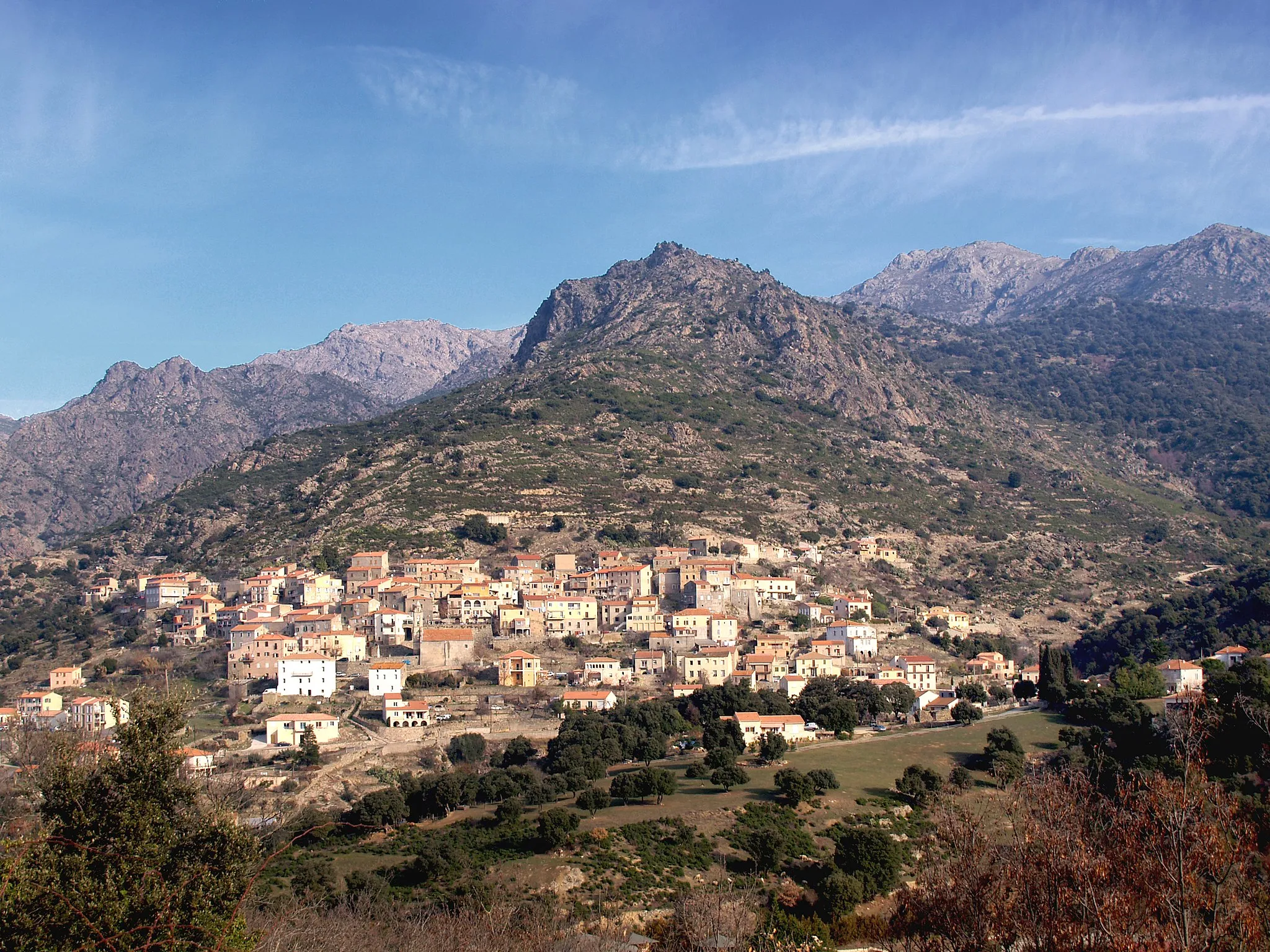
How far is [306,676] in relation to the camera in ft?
193

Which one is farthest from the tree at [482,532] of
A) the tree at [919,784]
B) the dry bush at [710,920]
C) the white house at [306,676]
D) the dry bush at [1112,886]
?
the dry bush at [1112,886]

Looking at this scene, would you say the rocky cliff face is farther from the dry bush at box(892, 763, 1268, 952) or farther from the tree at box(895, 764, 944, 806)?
the dry bush at box(892, 763, 1268, 952)

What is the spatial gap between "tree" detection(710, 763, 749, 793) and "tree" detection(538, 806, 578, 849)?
8085 millimetres

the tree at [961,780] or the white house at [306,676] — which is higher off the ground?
the white house at [306,676]

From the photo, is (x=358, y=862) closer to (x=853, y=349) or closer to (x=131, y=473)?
(x=853, y=349)

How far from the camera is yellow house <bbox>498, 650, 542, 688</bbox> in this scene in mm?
60219

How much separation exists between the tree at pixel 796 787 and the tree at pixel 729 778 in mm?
1739

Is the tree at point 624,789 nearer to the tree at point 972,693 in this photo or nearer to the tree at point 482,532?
the tree at point 972,693

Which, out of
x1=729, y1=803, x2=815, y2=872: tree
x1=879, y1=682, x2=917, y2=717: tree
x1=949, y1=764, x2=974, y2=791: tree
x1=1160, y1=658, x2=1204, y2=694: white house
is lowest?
x1=729, y1=803, x2=815, y2=872: tree

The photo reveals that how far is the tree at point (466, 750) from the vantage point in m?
49.8

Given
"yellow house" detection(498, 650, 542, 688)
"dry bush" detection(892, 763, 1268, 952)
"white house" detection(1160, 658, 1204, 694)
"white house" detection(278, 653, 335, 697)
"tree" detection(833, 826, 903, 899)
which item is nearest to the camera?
"dry bush" detection(892, 763, 1268, 952)

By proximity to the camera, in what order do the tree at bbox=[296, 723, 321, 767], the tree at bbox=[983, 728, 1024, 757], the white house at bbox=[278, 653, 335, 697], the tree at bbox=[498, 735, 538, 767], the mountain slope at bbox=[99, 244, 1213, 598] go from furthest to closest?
the mountain slope at bbox=[99, 244, 1213, 598] → the white house at bbox=[278, 653, 335, 697] → the tree at bbox=[498, 735, 538, 767] → the tree at bbox=[296, 723, 321, 767] → the tree at bbox=[983, 728, 1024, 757]

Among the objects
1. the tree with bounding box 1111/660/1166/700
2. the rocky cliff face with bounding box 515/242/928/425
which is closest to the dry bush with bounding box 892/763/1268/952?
the tree with bounding box 1111/660/1166/700

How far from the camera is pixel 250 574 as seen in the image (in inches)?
3172
